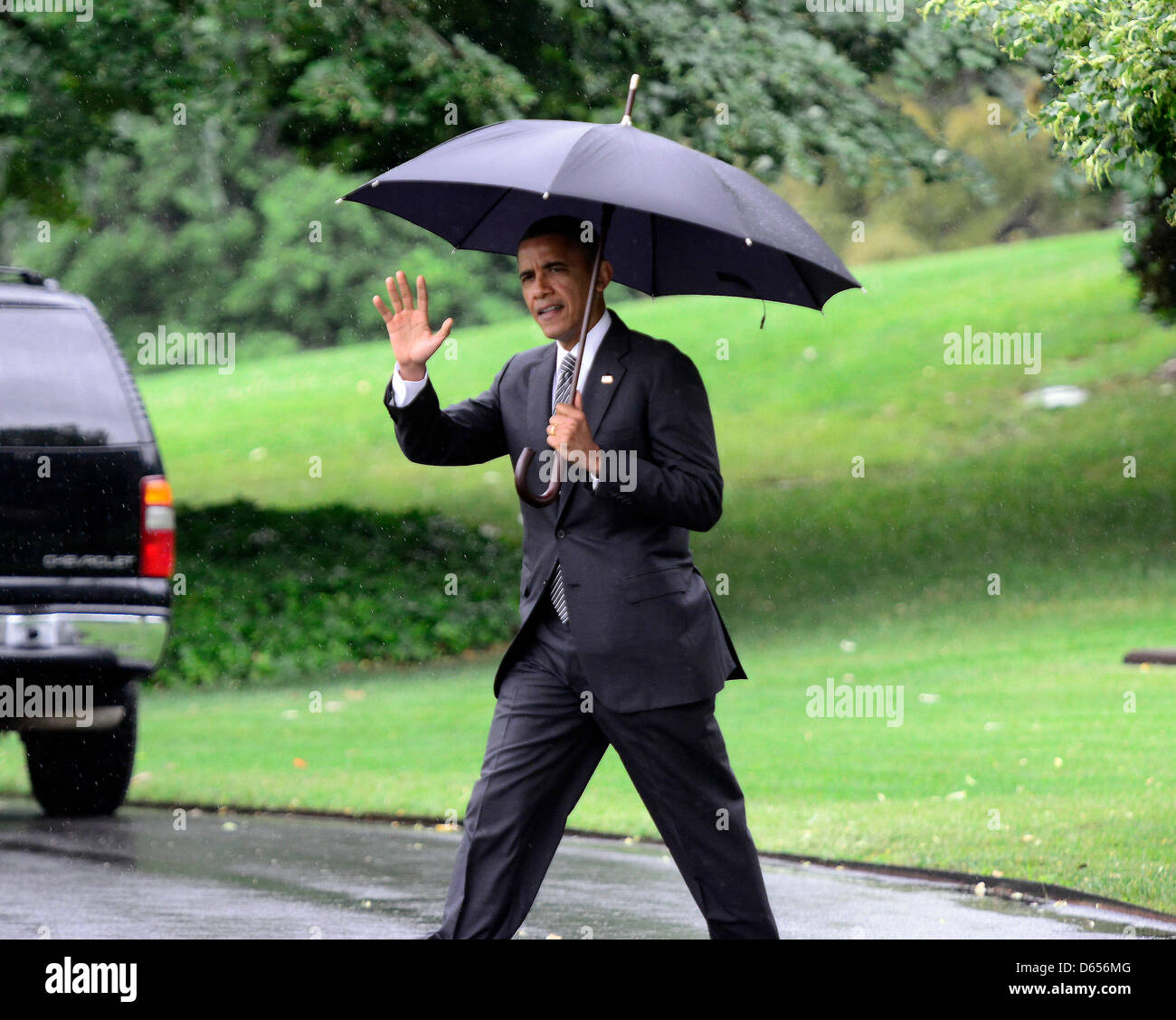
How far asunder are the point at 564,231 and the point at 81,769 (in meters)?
5.33

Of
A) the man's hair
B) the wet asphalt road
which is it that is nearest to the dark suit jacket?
the man's hair

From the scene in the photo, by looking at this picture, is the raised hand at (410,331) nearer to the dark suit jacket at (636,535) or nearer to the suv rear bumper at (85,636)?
the dark suit jacket at (636,535)

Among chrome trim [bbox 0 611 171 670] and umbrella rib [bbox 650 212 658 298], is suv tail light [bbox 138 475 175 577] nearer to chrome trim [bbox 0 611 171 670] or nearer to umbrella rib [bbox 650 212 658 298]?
chrome trim [bbox 0 611 171 670]

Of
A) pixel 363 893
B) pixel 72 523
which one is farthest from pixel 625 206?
pixel 72 523

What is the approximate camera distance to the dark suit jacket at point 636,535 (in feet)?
16.5

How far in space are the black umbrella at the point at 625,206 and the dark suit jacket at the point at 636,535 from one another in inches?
4.5

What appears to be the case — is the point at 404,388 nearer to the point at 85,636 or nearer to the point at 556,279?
the point at 556,279

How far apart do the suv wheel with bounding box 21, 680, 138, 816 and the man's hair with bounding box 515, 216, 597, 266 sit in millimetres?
4794

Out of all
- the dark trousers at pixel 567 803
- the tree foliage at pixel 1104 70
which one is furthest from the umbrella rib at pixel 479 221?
the tree foliage at pixel 1104 70

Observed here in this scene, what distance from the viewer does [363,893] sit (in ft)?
24.9

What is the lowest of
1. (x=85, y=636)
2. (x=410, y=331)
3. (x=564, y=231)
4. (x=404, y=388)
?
(x=85, y=636)

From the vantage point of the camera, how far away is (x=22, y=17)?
16391 millimetres

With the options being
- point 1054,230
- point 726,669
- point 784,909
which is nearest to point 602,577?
point 726,669
